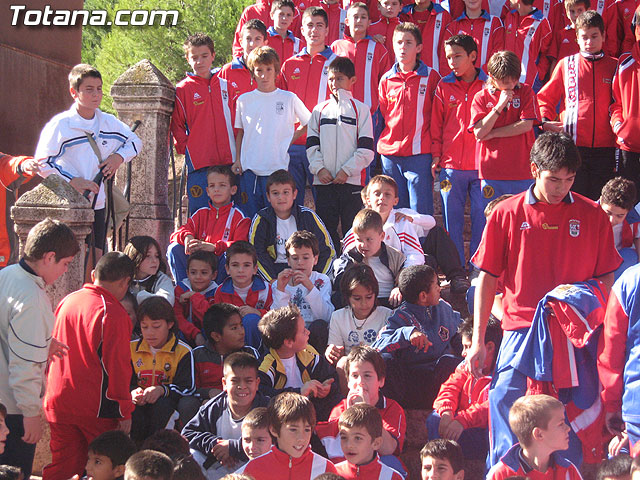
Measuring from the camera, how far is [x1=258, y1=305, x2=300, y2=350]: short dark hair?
4953mm

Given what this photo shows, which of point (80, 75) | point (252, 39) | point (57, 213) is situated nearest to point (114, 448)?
point (57, 213)

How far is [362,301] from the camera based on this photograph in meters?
5.34

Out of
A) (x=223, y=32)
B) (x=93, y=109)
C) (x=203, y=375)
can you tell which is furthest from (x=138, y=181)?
(x=223, y=32)

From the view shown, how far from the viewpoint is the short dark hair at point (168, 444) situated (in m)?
4.32

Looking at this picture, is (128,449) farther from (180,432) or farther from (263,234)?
(263,234)

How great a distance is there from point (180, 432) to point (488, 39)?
5.50 meters

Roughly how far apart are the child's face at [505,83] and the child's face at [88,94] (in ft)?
10.5

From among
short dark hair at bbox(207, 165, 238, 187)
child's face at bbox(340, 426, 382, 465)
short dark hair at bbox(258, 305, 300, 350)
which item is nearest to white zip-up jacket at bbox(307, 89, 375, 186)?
short dark hair at bbox(207, 165, 238, 187)

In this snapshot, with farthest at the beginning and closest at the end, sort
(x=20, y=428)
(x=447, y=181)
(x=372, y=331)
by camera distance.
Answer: (x=447, y=181)
(x=372, y=331)
(x=20, y=428)

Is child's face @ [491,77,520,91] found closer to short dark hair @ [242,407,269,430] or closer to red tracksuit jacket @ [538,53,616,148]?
red tracksuit jacket @ [538,53,616,148]

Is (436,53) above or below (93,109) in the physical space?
above

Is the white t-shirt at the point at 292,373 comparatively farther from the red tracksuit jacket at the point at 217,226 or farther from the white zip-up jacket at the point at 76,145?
the white zip-up jacket at the point at 76,145

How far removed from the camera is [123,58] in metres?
15.6

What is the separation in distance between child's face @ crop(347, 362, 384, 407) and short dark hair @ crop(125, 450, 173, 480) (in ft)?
4.17
